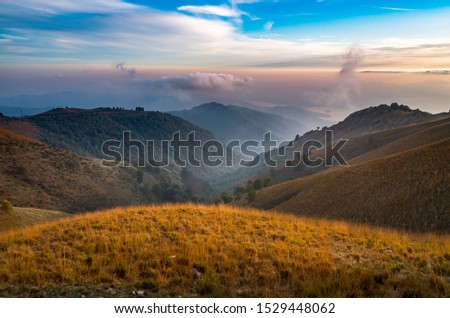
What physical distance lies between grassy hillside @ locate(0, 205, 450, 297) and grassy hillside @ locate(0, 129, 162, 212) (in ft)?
233

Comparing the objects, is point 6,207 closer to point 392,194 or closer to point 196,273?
point 196,273

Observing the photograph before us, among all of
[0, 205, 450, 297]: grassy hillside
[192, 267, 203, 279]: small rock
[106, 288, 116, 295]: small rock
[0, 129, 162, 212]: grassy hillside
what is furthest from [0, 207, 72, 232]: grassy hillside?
[192, 267, 203, 279]: small rock

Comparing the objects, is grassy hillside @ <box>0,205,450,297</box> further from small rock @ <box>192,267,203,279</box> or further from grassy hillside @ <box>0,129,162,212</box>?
grassy hillside @ <box>0,129,162,212</box>

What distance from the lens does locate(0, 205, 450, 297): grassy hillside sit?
26.6 feet

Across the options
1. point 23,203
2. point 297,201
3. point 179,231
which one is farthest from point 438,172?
point 23,203

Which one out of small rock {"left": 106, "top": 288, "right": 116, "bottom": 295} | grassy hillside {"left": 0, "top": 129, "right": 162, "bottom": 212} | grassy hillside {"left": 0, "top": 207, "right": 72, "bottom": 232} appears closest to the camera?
small rock {"left": 106, "top": 288, "right": 116, "bottom": 295}

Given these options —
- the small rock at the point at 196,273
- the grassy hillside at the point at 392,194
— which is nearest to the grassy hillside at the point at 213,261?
the small rock at the point at 196,273

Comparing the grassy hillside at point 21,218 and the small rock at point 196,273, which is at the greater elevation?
the small rock at point 196,273

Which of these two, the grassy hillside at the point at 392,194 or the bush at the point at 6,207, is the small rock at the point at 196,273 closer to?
the grassy hillside at the point at 392,194

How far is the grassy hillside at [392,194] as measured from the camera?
99.9 feet

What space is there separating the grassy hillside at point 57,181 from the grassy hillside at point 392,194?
60263 millimetres

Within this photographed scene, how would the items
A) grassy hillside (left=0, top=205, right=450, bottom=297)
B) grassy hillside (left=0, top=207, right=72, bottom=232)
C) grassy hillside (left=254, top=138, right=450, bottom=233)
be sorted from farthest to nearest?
grassy hillside (left=0, top=207, right=72, bottom=232), grassy hillside (left=254, top=138, right=450, bottom=233), grassy hillside (left=0, top=205, right=450, bottom=297)

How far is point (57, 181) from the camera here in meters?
88.8
